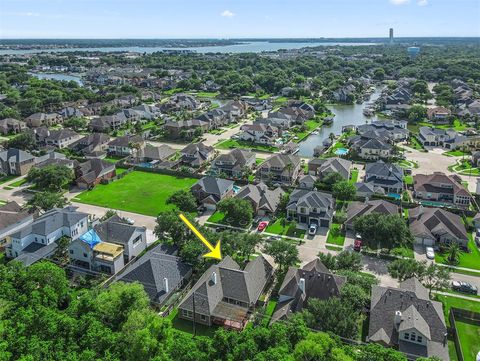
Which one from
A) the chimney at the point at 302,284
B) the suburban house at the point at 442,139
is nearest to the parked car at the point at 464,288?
the chimney at the point at 302,284

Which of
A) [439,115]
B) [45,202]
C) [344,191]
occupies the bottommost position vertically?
[344,191]

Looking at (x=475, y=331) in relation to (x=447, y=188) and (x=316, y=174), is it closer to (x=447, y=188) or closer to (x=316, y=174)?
(x=447, y=188)

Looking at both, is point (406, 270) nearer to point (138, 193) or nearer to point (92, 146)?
point (138, 193)

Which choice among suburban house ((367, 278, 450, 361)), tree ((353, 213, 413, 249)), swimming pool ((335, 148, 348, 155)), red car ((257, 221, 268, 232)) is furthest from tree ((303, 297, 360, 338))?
swimming pool ((335, 148, 348, 155))

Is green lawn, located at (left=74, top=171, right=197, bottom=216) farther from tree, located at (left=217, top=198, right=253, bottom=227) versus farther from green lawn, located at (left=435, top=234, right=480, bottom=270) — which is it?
green lawn, located at (left=435, top=234, right=480, bottom=270)

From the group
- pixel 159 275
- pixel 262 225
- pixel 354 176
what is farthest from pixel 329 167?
pixel 159 275

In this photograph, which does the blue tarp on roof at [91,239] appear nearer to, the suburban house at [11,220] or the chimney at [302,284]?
the suburban house at [11,220]

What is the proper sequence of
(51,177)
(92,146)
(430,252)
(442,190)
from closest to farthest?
(430,252) → (442,190) → (51,177) → (92,146)
